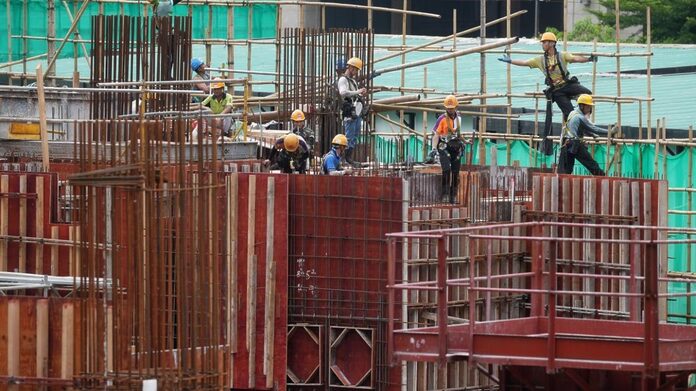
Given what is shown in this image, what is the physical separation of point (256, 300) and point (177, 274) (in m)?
4.73

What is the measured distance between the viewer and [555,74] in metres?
30.4

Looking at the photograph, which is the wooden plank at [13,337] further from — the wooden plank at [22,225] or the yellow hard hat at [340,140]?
the yellow hard hat at [340,140]

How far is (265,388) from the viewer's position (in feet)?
78.9

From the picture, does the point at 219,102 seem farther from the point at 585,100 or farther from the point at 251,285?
the point at 251,285

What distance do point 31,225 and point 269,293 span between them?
3.31 meters

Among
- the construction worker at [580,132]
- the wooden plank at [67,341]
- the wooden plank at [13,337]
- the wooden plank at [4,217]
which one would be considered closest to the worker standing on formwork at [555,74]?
the construction worker at [580,132]

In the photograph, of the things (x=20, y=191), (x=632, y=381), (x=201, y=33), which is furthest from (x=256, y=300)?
(x=201, y=33)

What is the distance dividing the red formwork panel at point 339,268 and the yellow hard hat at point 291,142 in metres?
2.24

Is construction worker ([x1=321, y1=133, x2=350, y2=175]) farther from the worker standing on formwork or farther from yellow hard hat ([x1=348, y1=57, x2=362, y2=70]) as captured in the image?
the worker standing on formwork

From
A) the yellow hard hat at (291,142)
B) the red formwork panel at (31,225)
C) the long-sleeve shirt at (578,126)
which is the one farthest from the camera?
the long-sleeve shirt at (578,126)

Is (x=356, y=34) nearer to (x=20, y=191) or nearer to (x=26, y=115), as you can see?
(x=26, y=115)

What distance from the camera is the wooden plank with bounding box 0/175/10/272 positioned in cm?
2342

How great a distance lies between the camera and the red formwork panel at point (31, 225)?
23406 millimetres

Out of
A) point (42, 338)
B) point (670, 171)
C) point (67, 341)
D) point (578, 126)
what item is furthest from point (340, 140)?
point (42, 338)
